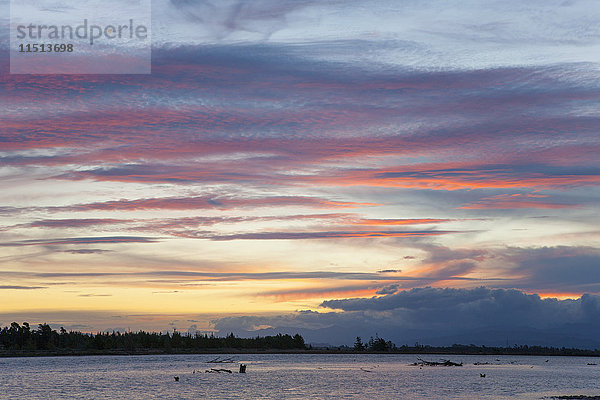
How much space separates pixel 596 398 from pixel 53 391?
88489 mm

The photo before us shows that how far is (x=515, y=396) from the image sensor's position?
10331 cm

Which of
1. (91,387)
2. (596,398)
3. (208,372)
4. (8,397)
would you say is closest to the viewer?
(596,398)

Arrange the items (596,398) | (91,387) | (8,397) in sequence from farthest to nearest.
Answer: (91,387) < (8,397) < (596,398)

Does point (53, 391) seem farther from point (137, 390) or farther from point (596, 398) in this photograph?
point (596, 398)

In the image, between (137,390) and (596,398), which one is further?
(137,390)

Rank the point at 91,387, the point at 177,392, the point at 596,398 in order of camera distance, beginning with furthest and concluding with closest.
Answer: the point at 91,387 → the point at 177,392 → the point at 596,398

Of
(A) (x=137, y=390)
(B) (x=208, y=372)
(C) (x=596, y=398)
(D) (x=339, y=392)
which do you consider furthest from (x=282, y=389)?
(B) (x=208, y=372)

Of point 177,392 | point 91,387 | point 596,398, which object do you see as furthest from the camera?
point 91,387

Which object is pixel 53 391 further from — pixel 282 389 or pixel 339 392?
pixel 339 392

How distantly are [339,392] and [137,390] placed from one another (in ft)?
120

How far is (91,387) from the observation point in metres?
122

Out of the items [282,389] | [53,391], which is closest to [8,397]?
[53,391]

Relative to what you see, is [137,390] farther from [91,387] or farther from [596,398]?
[596,398]

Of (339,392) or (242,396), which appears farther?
(339,392)
